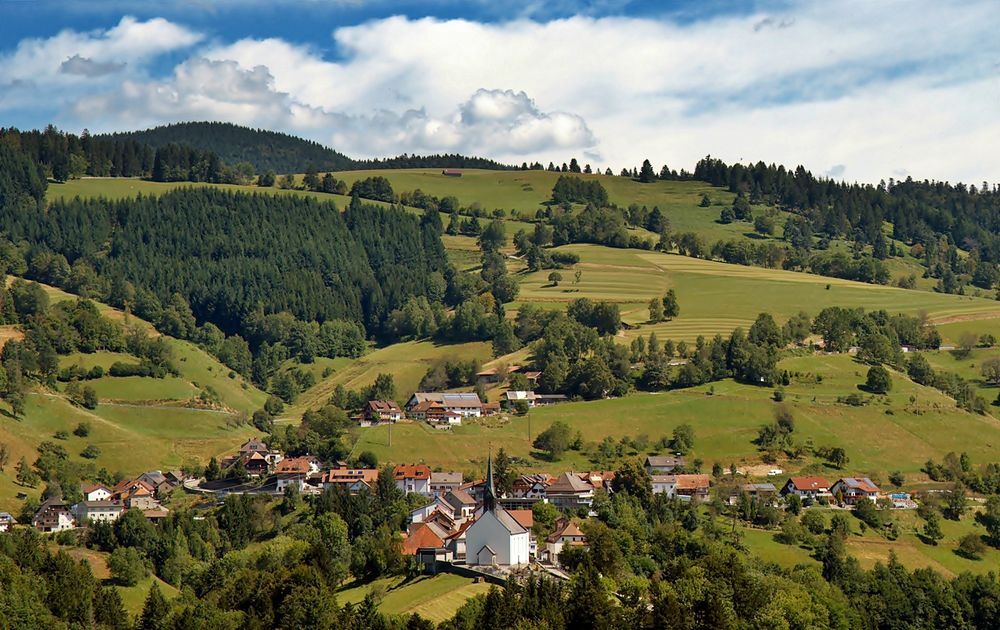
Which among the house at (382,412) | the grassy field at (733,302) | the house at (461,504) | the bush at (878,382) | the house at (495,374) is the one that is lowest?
the house at (461,504)

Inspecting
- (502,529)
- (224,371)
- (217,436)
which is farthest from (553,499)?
(224,371)

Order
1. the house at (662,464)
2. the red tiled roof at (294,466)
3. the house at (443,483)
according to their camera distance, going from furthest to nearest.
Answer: the house at (662,464)
the red tiled roof at (294,466)
the house at (443,483)

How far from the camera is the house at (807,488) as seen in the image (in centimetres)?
12296

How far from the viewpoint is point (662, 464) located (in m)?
128

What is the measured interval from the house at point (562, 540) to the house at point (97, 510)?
133ft

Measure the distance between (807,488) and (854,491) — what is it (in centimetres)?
429

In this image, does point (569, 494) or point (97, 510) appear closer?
point (569, 494)

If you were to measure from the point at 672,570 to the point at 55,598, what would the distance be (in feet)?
124

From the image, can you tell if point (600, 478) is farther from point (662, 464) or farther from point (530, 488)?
point (662, 464)

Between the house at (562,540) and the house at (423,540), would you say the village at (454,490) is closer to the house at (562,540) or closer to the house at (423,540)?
the house at (562,540)

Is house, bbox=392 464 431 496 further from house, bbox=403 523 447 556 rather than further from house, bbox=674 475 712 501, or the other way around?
house, bbox=403 523 447 556

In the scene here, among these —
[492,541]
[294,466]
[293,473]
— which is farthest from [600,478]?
[492,541]

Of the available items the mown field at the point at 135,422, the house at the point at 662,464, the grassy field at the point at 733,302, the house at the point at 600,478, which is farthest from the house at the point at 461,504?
the grassy field at the point at 733,302

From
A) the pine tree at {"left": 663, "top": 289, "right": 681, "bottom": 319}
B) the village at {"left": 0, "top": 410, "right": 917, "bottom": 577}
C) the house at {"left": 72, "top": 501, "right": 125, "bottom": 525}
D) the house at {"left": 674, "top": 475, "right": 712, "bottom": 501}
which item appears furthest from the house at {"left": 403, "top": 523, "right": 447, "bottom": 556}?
the pine tree at {"left": 663, "top": 289, "right": 681, "bottom": 319}
